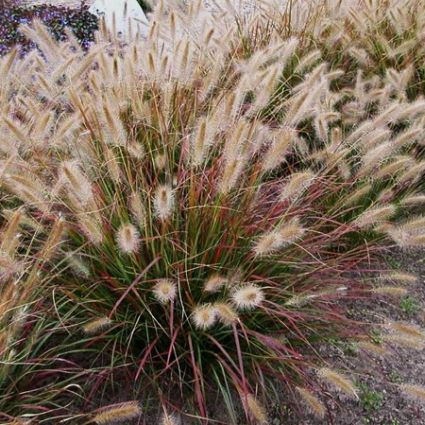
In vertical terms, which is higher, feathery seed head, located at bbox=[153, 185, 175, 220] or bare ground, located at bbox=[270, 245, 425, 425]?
feathery seed head, located at bbox=[153, 185, 175, 220]

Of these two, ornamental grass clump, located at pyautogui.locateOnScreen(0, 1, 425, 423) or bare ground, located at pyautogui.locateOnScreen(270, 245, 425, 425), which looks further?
bare ground, located at pyautogui.locateOnScreen(270, 245, 425, 425)

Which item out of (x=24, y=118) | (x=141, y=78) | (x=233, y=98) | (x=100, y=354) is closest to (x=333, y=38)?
(x=141, y=78)

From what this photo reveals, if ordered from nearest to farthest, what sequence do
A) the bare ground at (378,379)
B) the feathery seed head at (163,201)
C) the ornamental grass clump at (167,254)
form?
the feathery seed head at (163,201)
the ornamental grass clump at (167,254)
the bare ground at (378,379)

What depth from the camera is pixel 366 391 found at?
2.46m

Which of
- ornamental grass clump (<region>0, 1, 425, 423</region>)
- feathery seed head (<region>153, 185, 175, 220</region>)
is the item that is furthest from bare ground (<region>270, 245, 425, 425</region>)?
feathery seed head (<region>153, 185, 175, 220</region>)

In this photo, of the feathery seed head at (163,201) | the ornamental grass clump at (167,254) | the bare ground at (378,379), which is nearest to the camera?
the feathery seed head at (163,201)

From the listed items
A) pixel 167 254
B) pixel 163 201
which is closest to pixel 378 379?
pixel 167 254

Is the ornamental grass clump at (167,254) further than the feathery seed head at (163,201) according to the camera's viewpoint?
Yes

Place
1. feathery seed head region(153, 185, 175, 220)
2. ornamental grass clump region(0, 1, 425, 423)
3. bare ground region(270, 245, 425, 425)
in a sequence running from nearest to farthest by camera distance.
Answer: feathery seed head region(153, 185, 175, 220)
ornamental grass clump region(0, 1, 425, 423)
bare ground region(270, 245, 425, 425)

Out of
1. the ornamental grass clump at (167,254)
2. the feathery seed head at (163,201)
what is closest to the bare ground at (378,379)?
the ornamental grass clump at (167,254)

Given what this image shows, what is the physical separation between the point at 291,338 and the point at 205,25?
1.99m

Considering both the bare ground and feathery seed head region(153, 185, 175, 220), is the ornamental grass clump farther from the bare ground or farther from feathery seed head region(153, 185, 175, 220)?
the bare ground

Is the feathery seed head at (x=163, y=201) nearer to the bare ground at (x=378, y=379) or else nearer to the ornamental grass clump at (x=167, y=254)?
the ornamental grass clump at (x=167, y=254)

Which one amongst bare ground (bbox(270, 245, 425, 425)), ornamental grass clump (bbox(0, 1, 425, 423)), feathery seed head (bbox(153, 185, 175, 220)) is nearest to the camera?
feathery seed head (bbox(153, 185, 175, 220))
